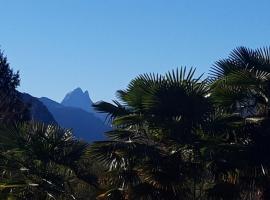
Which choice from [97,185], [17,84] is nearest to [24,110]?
[17,84]

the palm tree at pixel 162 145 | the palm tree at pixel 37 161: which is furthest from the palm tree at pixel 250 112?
the palm tree at pixel 37 161

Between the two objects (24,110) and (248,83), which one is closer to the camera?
(248,83)

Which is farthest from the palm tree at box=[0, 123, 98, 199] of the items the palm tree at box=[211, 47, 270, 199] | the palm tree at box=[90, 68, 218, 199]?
the palm tree at box=[211, 47, 270, 199]

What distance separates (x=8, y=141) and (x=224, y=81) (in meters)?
4.27

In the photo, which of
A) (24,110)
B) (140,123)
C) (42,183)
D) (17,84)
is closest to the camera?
(42,183)

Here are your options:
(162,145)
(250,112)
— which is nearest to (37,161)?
(162,145)

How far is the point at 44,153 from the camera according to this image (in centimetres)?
1195

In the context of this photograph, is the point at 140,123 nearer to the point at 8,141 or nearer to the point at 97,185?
the point at 97,185

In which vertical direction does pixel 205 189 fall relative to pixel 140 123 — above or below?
below

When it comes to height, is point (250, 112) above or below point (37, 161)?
above

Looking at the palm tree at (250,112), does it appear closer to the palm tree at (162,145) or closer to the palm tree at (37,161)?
the palm tree at (162,145)

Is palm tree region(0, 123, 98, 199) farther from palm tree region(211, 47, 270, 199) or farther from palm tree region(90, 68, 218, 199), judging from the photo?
palm tree region(211, 47, 270, 199)

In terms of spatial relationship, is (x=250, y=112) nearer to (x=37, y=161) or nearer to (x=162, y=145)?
(x=162, y=145)

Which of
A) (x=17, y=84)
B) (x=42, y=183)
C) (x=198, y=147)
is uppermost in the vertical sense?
(x=17, y=84)
